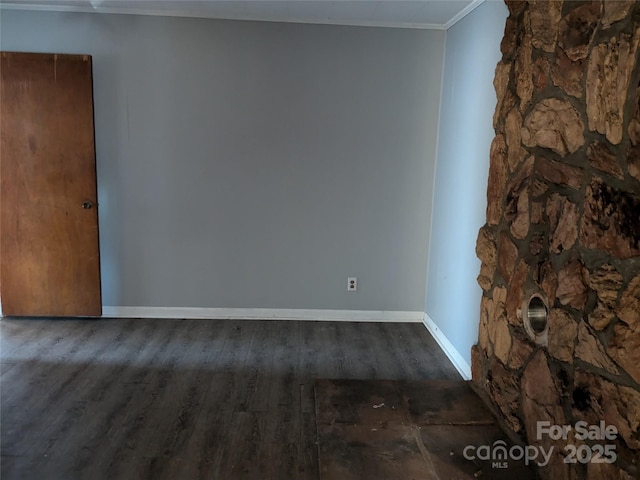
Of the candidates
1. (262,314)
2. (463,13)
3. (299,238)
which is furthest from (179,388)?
(463,13)

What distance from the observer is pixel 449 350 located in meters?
3.50

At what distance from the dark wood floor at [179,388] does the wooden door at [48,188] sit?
0.26 m

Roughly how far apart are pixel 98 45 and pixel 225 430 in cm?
298

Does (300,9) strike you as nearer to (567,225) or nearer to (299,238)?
(299,238)

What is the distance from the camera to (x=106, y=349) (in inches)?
136

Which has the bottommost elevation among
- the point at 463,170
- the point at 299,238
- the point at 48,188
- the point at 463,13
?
the point at 299,238

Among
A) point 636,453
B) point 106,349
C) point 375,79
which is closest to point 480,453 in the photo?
point 636,453

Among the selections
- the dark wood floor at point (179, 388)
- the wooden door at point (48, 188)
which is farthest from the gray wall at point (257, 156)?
the dark wood floor at point (179, 388)

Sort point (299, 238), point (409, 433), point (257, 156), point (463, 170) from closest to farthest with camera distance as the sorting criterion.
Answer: point (409, 433) < point (463, 170) < point (257, 156) < point (299, 238)

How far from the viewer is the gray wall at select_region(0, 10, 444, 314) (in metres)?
3.78

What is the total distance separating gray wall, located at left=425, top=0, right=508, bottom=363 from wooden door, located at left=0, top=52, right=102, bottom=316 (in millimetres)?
2671

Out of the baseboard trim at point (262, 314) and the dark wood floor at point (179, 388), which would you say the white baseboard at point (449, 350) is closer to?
the dark wood floor at point (179, 388)

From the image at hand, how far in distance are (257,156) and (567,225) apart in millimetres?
2515

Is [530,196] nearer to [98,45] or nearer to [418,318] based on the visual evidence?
[418,318]
